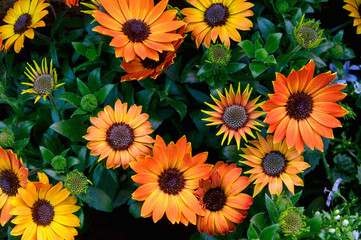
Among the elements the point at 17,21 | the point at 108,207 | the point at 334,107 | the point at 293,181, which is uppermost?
the point at 17,21

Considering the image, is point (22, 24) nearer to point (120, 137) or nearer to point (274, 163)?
point (120, 137)

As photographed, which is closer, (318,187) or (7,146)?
(7,146)

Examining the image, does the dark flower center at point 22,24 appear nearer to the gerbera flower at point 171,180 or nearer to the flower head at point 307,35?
the gerbera flower at point 171,180

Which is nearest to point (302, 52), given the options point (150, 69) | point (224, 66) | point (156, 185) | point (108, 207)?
point (224, 66)

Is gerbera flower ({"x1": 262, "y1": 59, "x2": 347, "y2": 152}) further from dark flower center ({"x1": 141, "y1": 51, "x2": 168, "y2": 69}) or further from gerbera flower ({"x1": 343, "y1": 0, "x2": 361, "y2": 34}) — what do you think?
gerbera flower ({"x1": 343, "y1": 0, "x2": 361, "y2": 34})

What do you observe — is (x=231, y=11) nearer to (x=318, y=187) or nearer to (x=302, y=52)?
(x=302, y=52)

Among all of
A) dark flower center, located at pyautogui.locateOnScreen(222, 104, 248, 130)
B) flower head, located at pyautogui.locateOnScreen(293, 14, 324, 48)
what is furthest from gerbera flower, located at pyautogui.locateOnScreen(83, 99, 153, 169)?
flower head, located at pyautogui.locateOnScreen(293, 14, 324, 48)

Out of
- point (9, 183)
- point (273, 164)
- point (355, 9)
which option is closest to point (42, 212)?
point (9, 183)
